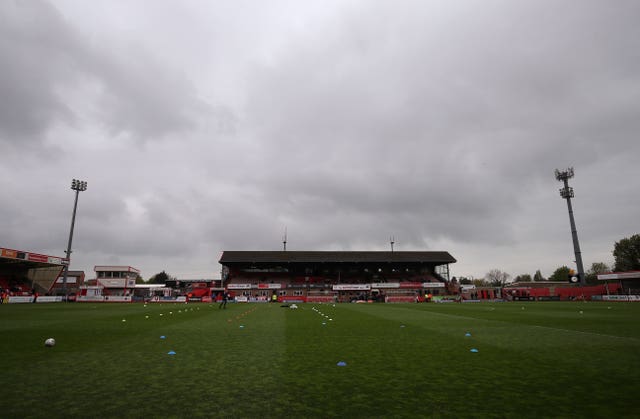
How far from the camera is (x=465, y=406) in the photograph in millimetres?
4434

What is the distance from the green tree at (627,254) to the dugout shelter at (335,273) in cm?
4051

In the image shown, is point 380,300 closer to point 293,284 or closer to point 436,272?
point 293,284

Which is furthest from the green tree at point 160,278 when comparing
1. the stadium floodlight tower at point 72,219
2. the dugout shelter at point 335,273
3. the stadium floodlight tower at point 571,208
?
the stadium floodlight tower at point 571,208

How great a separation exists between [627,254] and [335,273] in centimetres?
6624

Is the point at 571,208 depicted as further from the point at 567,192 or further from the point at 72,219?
the point at 72,219

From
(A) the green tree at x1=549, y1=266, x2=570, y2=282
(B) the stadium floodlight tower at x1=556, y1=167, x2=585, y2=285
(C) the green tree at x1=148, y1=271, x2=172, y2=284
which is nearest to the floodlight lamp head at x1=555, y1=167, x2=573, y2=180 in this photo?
(B) the stadium floodlight tower at x1=556, y1=167, x2=585, y2=285

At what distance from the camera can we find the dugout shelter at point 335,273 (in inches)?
2616

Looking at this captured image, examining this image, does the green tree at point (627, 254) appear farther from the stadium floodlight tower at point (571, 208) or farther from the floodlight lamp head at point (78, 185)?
the floodlight lamp head at point (78, 185)

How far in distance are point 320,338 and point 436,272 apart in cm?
7236

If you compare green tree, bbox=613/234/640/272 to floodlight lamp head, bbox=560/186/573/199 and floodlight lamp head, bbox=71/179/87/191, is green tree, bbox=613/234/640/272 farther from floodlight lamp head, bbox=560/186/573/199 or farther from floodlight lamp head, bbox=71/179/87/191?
floodlight lamp head, bbox=71/179/87/191

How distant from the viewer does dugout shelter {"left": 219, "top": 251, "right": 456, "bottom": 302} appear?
218ft

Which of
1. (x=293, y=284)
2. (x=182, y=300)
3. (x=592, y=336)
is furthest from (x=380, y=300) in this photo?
(x=592, y=336)

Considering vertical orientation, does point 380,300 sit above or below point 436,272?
below

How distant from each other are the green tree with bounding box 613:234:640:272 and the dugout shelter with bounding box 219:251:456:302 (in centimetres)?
4051
